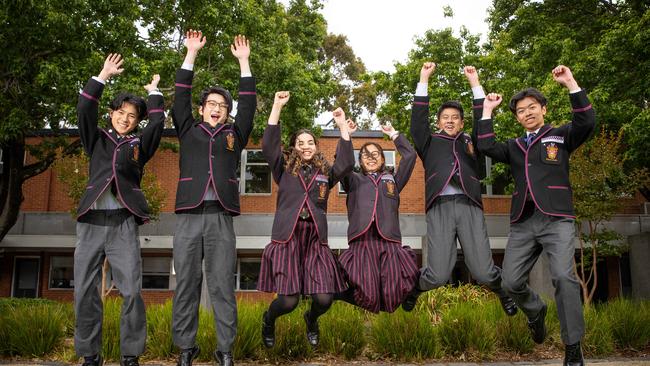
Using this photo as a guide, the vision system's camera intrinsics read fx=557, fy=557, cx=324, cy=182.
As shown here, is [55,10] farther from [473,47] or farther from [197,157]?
[473,47]

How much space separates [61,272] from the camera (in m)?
21.8

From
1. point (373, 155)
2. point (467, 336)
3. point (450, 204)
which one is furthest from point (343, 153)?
point (467, 336)

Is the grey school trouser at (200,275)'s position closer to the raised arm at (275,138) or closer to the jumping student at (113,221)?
the jumping student at (113,221)

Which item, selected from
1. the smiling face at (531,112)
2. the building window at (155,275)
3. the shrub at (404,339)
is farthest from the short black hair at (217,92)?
the building window at (155,275)

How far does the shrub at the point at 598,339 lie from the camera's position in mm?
7273

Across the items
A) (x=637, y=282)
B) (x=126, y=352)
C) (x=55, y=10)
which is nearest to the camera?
(x=126, y=352)

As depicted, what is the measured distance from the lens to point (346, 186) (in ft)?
18.9

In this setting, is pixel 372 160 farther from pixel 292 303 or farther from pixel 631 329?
pixel 631 329

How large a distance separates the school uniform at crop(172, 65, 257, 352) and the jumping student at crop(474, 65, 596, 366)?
2.49m

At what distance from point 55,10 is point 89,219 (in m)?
9.27

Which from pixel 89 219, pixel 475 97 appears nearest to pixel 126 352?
pixel 89 219

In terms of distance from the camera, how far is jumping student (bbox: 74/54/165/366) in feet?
15.3

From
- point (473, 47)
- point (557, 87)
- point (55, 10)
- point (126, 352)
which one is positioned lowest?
point (126, 352)

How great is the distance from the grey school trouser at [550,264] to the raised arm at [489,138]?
679 millimetres
